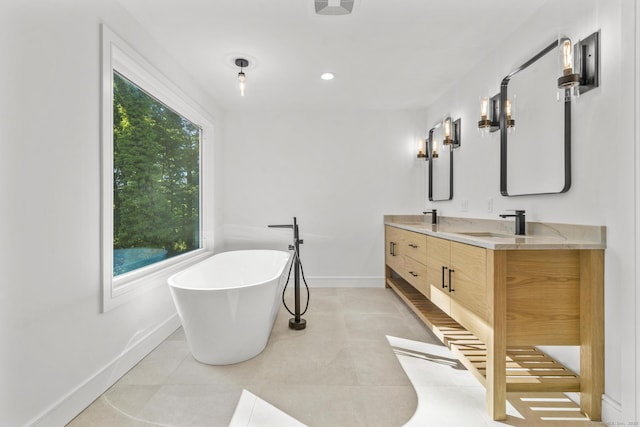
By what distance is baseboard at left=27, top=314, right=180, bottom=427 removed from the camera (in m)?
1.46

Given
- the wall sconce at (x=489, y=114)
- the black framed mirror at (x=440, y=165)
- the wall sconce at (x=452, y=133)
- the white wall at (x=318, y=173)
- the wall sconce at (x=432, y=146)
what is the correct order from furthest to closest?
the white wall at (x=318, y=173), the wall sconce at (x=432, y=146), the black framed mirror at (x=440, y=165), the wall sconce at (x=452, y=133), the wall sconce at (x=489, y=114)

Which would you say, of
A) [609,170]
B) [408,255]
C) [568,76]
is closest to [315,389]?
[408,255]

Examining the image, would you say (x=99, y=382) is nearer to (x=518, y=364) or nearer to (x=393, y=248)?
(x=518, y=364)

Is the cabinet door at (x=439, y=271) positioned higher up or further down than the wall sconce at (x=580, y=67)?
further down

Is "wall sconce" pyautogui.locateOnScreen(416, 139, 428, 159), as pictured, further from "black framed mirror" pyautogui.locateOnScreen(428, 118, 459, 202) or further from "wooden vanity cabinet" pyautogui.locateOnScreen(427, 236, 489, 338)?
"wooden vanity cabinet" pyautogui.locateOnScreen(427, 236, 489, 338)

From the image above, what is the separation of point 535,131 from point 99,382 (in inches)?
116

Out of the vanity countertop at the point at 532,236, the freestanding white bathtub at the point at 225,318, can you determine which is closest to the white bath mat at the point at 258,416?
the freestanding white bathtub at the point at 225,318

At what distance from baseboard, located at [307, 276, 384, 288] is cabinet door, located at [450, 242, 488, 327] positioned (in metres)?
2.05

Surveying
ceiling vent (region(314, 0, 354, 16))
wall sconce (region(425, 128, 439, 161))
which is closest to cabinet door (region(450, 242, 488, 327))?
ceiling vent (region(314, 0, 354, 16))

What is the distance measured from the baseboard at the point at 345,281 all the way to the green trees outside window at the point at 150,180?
58.4 inches

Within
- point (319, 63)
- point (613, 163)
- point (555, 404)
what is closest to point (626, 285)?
point (613, 163)

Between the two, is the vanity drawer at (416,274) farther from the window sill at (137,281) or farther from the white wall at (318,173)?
the window sill at (137,281)

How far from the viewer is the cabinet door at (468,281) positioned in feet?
5.30

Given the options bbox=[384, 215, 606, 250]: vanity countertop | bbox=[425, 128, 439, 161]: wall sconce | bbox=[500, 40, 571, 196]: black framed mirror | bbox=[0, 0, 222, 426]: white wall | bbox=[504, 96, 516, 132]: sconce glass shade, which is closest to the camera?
bbox=[0, 0, 222, 426]: white wall
